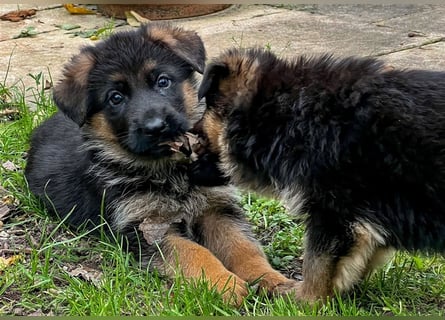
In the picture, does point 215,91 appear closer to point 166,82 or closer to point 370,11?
point 166,82

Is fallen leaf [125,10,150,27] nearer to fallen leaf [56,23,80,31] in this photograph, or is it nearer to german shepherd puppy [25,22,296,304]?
fallen leaf [56,23,80,31]

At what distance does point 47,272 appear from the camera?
11.2ft

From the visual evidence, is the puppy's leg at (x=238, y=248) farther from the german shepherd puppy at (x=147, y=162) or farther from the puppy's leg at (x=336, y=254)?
the puppy's leg at (x=336, y=254)

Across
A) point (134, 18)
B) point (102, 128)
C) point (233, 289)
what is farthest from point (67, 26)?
point (233, 289)

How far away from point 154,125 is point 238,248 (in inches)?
26.3

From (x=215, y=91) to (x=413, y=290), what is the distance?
1.13m

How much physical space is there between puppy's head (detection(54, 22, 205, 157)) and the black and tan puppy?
1.38ft

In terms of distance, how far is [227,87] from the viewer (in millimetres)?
3375

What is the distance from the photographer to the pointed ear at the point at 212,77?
132 inches

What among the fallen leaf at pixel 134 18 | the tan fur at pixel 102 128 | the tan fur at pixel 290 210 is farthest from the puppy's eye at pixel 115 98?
the fallen leaf at pixel 134 18

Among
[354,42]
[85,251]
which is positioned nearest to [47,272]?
[85,251]

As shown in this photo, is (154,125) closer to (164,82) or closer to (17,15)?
(164,82)

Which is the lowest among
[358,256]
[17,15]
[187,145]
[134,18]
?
[17,15]

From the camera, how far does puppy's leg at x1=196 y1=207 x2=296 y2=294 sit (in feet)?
11.1
